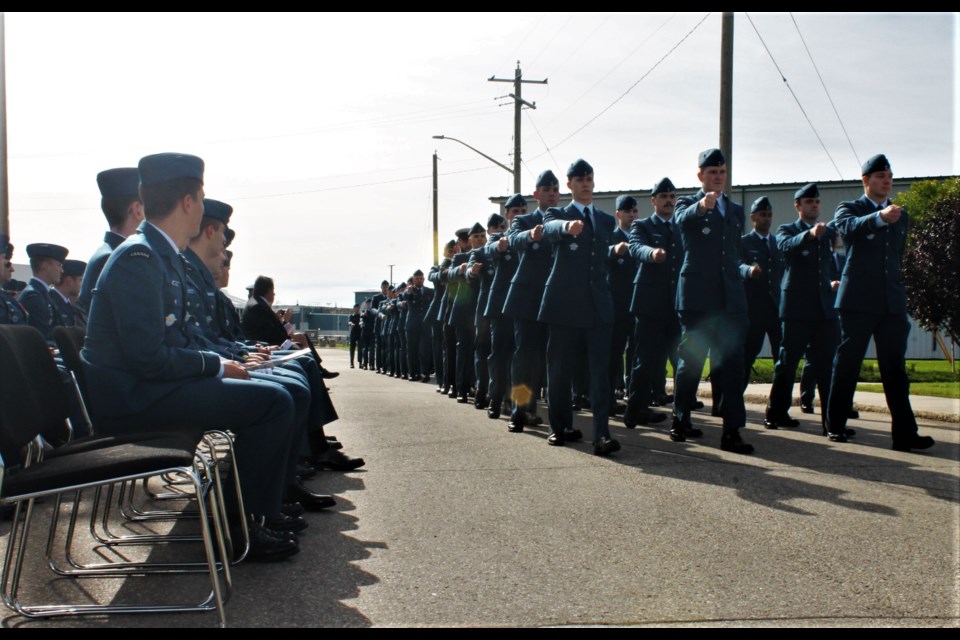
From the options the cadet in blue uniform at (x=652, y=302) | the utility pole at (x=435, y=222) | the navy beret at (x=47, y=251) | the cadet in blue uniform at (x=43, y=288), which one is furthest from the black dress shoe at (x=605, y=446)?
the utility pole at (x=435, y=222)

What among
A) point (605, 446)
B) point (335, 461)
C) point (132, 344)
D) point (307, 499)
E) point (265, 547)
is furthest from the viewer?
point (605, 446)

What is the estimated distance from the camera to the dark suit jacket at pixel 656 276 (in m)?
9.71

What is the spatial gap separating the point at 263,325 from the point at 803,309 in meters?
5.39

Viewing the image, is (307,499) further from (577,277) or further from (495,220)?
(495,220)

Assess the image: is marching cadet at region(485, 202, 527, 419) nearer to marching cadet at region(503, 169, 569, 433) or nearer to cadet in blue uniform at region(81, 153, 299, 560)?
marching cadet at region(503, 169, 569, 433)

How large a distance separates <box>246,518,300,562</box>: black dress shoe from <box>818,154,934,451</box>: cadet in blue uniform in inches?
216

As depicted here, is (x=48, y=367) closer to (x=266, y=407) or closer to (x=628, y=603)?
(x=266, y=407)

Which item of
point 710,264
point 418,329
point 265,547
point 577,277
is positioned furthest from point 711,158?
point 418,329

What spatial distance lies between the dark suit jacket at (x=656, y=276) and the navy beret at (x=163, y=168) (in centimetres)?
600

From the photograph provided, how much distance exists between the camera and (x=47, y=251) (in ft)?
31.0

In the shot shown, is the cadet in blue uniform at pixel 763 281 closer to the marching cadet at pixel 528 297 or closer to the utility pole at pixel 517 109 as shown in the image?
the marching cadet at pixel 528 297

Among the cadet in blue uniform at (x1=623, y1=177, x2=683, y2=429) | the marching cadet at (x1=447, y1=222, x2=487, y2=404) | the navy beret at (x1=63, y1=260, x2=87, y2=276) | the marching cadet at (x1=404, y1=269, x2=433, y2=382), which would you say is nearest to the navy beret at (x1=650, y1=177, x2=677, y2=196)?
the cadet in blue uniform at (x1=623, y1=177, x2=683, y2=429)

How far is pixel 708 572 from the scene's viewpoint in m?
4.03

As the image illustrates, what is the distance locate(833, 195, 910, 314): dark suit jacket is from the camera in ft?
25.4
